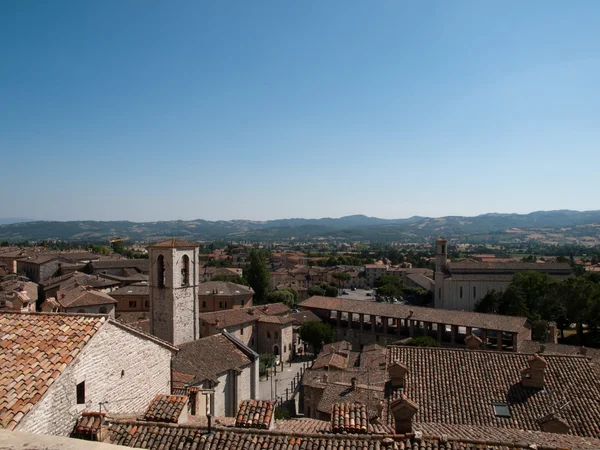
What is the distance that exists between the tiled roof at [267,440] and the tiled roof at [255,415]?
0.35m

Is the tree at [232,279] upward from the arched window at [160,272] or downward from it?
downward

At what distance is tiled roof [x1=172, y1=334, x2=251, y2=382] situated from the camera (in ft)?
71.8

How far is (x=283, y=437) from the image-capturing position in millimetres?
7754

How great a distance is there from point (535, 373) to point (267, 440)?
11107 mm

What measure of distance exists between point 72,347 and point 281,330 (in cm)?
3602

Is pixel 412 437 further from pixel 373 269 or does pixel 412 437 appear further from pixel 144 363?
pixel 373 269

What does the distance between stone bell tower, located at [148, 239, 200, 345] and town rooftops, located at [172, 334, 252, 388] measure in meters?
3.47

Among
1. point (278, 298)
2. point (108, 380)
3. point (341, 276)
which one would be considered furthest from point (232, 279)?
point (108, 380)

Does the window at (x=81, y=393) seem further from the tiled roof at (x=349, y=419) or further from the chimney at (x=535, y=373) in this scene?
the chimney at (x=535, y=373)

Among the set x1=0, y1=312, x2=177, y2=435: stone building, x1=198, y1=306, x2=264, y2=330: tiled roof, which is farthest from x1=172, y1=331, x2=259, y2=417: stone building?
x1=198, y1=306, x2=264, y2=330: tiled roof

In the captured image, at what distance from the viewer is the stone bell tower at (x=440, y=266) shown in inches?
2680

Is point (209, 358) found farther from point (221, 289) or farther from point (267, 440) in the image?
point (221, 289)

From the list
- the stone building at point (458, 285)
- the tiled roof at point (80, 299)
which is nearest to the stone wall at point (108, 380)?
the tiled roof at point (80, 299)

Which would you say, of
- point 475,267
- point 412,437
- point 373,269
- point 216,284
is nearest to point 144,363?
point 412,437
